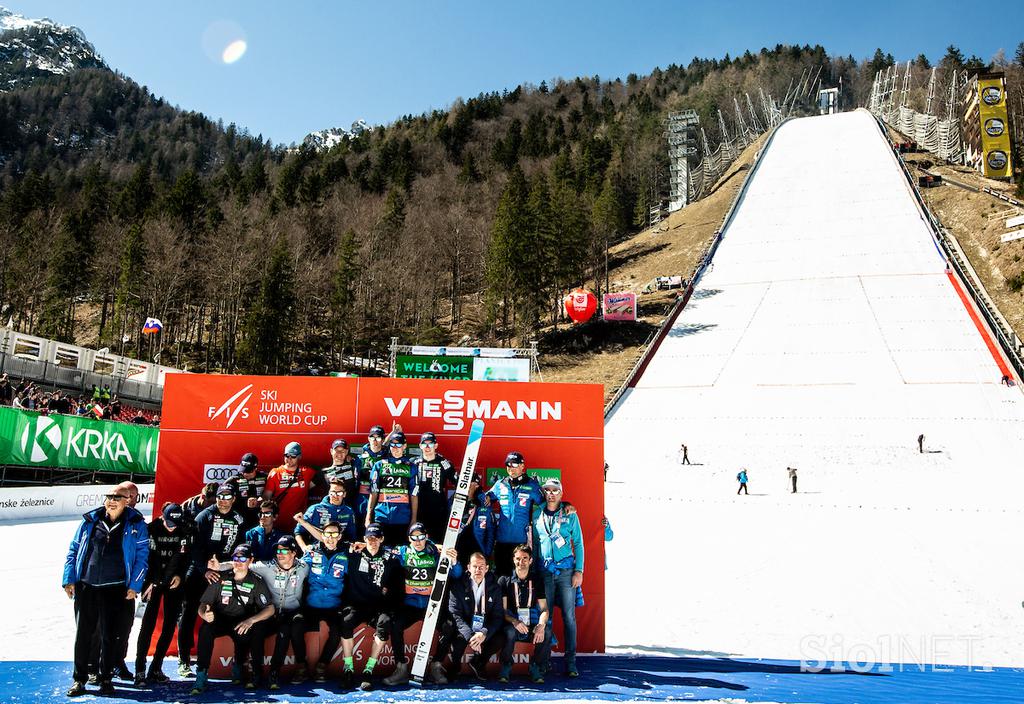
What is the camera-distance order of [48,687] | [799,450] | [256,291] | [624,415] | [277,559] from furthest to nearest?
1. [256,291]
2. [624,415]
3. [799,450]
4. [277,559]
5. [48,687]

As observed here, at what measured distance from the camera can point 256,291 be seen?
47906mm

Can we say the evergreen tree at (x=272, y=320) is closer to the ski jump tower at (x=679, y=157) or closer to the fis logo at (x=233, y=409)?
the fis logo at (x=233, y=409)

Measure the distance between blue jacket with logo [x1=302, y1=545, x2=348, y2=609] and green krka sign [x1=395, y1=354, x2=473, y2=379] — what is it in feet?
27.9

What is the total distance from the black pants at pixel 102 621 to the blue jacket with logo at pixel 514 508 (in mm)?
3157

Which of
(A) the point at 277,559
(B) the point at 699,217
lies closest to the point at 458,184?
(B) the point at 699,217

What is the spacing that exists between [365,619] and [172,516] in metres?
1.94

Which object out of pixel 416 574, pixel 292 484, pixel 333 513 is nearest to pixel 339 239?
pixel 292 484

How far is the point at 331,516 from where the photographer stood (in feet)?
20.2

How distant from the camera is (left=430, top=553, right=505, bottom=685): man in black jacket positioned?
583 centimetres

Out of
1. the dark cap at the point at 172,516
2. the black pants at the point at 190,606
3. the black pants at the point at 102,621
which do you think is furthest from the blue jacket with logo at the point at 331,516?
the black pants at the point at 102,621

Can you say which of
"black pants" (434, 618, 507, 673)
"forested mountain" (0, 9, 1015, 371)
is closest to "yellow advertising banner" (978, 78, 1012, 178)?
"forested mountain" (0, 9, 1015, 371)

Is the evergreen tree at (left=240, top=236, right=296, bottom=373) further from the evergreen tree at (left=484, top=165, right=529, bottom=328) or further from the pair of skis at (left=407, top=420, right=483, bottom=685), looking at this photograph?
the pair of skis at (left=407, top=420, right=483, bottom=685)

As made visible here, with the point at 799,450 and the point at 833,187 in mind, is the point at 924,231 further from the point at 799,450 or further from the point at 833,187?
the point at 799,450

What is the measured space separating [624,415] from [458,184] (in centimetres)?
5852
